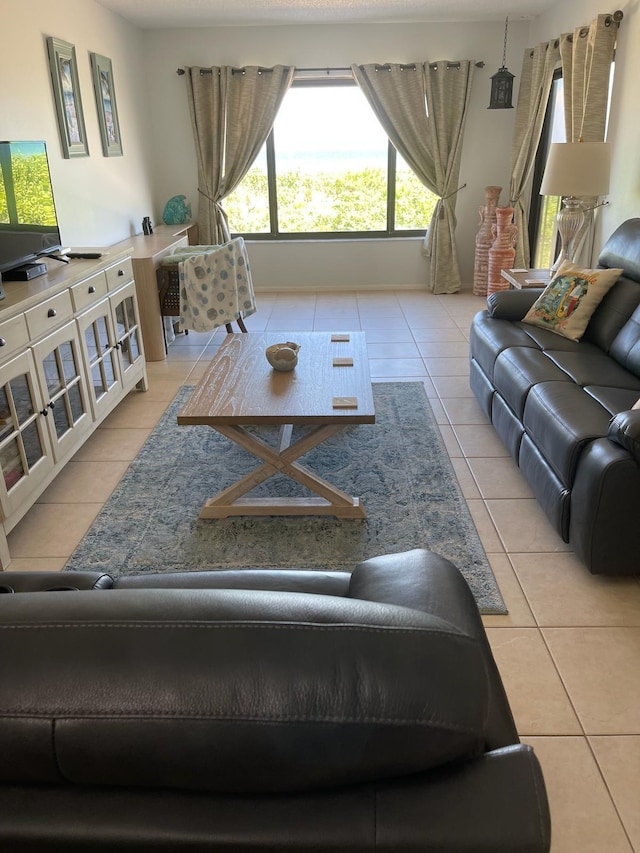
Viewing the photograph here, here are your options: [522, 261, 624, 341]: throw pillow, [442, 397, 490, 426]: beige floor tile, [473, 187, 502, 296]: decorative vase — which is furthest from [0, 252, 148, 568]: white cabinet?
[473, 187, 502, 296]: decorative vase

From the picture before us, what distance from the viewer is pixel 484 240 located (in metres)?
6.14

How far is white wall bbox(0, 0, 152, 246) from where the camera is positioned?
371cm

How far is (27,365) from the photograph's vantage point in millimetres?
2691

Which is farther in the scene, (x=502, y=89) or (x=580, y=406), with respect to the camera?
(x=502, y=89)

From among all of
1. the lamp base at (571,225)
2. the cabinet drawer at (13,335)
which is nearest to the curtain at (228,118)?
the lamp base at (571,225)

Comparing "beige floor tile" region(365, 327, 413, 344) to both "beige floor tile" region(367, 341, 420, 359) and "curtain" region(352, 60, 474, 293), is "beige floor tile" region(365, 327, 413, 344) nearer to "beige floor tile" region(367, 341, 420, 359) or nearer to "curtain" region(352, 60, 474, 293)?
"beige floor tile" region(367, 341, 420, 359)

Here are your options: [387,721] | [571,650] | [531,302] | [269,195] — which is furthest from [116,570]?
[269,195]

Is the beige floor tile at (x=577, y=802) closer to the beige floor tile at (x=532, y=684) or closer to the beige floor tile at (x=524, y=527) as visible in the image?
the beige floor tile at (x=532, y=684)

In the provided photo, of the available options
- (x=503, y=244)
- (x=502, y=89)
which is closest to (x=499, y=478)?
(x=503, y=244)

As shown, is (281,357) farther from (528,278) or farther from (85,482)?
(528,278)

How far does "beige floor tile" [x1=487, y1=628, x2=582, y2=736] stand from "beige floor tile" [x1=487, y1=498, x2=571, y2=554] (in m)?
0.49

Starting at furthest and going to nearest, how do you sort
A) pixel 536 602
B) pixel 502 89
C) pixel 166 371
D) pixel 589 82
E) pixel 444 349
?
pixel 502 89 → pixel 444 349 → pixel 166 371 → pixel 589 82 → pixel 536 602

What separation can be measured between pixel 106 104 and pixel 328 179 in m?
2.23

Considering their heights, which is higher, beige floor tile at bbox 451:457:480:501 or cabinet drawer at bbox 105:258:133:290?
cabinet drawer at bbox 105:258:133:290
